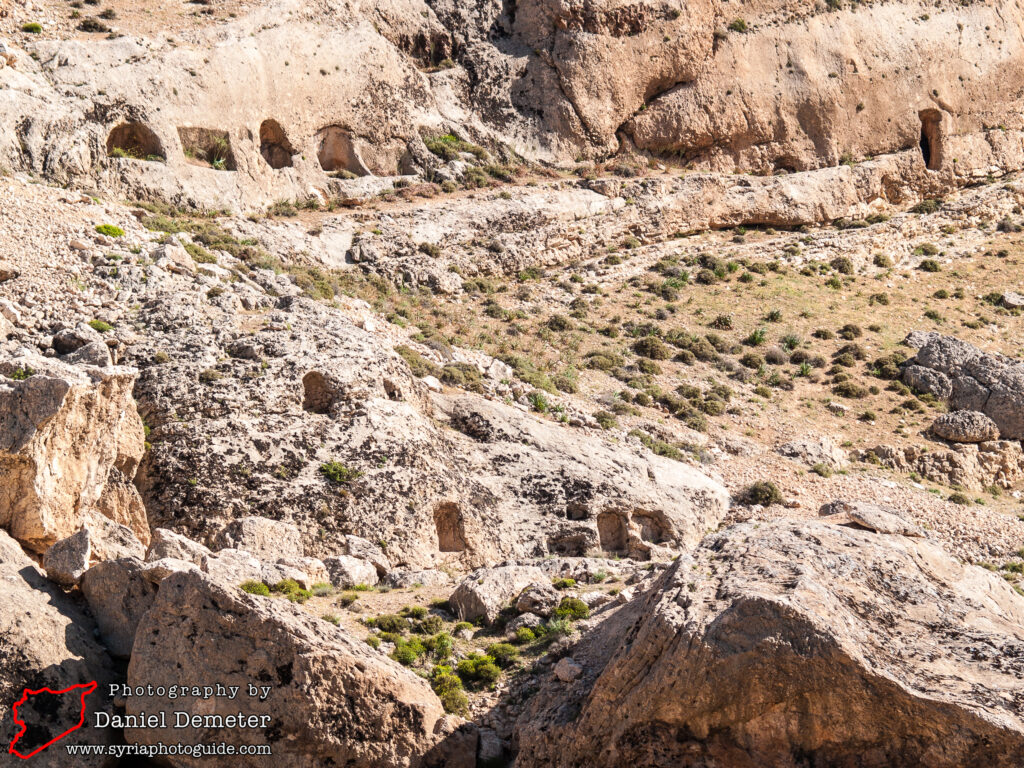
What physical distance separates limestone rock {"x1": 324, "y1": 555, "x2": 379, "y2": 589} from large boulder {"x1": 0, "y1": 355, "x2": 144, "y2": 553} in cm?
387

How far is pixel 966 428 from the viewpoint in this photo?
1145 inches

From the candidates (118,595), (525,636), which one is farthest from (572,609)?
(118,595)

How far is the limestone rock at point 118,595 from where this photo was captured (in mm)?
12328

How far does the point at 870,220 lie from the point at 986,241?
551 centimetres

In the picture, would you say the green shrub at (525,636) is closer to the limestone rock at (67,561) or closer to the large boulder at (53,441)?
the limestone rock at (67,561)

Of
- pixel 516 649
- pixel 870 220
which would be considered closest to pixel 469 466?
pixel 516 649

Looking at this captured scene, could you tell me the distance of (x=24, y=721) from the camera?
10.9 m

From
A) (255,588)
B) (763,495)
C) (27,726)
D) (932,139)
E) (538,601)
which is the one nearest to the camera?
(27,726)

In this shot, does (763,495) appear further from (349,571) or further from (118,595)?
(118,595)

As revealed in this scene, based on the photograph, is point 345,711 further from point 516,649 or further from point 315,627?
point 516,649

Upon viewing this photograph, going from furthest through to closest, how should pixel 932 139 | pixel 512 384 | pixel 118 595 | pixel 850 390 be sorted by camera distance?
pixel 932 139 < pixel 850 390 < pixel 512 384 < pixel 118 595

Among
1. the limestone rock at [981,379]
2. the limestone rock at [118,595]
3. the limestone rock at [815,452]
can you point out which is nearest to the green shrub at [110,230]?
the limestone rock at [118,595]

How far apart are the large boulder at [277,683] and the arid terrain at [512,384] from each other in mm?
46

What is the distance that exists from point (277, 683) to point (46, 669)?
2796mm
